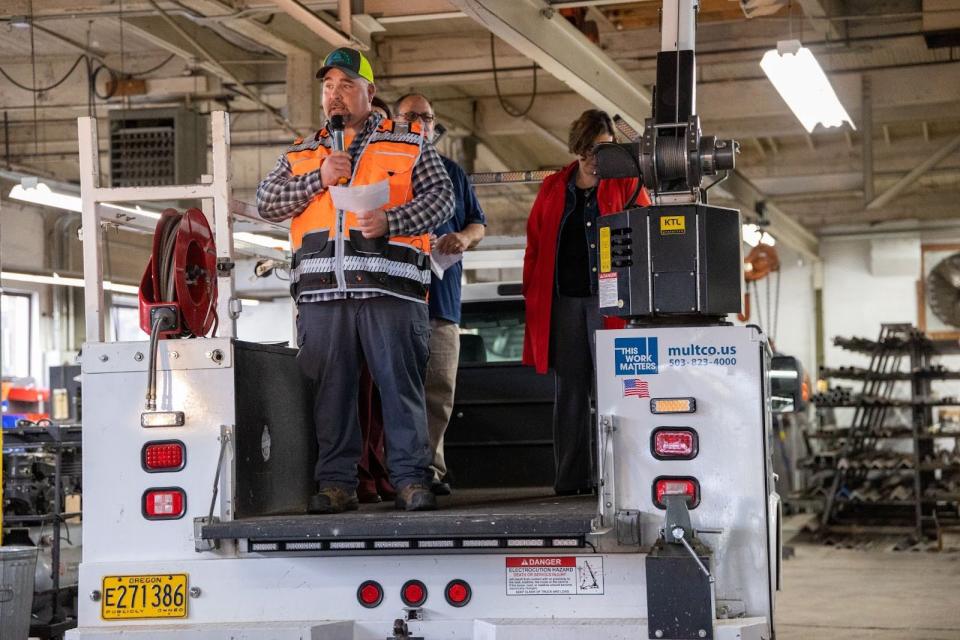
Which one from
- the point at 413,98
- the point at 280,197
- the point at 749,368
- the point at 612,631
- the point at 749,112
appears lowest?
the point at 612,631

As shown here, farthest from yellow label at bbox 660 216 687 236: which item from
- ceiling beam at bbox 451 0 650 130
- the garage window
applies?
the garage window

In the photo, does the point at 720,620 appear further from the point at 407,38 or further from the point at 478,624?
the point at 407,38

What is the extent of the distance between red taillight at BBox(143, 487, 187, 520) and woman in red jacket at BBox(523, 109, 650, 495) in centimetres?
156

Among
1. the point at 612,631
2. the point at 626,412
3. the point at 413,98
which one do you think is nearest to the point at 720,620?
the point at 612,631

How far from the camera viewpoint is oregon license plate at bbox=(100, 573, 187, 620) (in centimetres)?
407

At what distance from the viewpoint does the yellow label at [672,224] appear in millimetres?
4070

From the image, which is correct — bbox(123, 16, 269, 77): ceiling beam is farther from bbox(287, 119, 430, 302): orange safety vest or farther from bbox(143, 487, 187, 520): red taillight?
bbox(143, 487, 187, 520): red taillight

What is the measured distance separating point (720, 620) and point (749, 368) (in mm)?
757

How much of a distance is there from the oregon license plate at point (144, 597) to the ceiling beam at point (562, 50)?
16.8 feet

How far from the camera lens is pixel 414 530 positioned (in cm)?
384

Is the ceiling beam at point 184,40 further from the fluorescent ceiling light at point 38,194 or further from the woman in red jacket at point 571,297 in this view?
the woman in red jacket at point 571,297

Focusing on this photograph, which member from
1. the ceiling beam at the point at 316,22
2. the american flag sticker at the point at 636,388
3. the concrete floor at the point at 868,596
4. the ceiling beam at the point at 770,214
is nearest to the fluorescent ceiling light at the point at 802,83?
the ceiling beam at the point at 770,214

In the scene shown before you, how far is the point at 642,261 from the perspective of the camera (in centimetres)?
411

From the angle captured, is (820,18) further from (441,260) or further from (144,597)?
(144,597)
